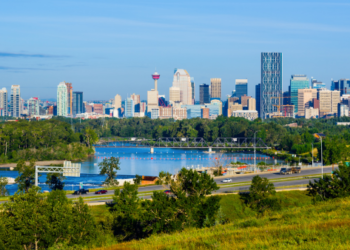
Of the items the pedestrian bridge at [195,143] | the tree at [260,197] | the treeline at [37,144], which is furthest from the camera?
the pedestrian bridge at [195,143]

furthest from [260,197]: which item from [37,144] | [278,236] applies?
[37,144]

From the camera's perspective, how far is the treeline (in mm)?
74500

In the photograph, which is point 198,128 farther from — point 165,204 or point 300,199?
point 165,204

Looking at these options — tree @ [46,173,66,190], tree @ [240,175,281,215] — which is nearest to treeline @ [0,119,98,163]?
tree @ [46,173,66,190]

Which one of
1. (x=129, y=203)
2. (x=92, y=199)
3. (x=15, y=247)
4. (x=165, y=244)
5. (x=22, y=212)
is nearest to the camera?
(x=165, y=244)

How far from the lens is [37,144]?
80.6m

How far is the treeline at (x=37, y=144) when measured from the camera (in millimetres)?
74500

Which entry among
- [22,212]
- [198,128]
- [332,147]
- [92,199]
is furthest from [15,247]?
[198,128]

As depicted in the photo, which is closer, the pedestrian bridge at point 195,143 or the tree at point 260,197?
the tree at point 260,197

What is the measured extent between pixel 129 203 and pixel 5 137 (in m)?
60.9

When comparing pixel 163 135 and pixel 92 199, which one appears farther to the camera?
pixel 163 135

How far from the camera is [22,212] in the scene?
17859mm

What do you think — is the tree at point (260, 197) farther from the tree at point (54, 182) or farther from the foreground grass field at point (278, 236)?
the tree at point (54, 182)

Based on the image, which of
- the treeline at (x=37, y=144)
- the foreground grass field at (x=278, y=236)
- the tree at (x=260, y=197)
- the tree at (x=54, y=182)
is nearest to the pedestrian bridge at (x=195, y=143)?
the treeline at (x=37, y=144)
